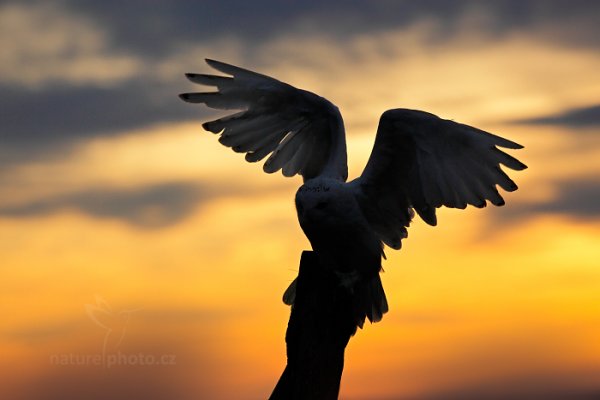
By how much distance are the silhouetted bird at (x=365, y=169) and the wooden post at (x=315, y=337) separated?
0.19 m

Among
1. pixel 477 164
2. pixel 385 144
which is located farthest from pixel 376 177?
pixel 477 164

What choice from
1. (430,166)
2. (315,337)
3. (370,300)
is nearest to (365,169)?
(430,166)

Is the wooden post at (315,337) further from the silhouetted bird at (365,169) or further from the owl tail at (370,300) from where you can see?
the owl tail at (370,300)

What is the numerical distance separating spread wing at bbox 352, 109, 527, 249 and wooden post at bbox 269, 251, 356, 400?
0.94 m

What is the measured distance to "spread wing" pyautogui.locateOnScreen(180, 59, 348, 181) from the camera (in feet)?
37.6

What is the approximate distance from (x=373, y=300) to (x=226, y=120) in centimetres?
247

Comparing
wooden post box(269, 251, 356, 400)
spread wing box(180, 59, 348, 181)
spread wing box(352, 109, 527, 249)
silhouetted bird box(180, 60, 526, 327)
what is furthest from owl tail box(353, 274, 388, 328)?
spread wing box(180, 59, 348, 181)

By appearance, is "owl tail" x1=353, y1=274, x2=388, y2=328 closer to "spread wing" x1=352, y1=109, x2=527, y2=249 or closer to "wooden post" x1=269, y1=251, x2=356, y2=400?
"wooden post" x1=269, y1=251, x2=356, y2=400

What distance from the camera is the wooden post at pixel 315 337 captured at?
994 cm

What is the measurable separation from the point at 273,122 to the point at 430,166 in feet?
6.48

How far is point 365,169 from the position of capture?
1066 cm

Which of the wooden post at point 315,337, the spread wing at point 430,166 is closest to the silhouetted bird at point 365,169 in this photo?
the spread wing at point 430,166

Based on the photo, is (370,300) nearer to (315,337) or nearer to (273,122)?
(315,337)

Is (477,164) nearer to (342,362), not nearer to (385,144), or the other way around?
(385,144)
